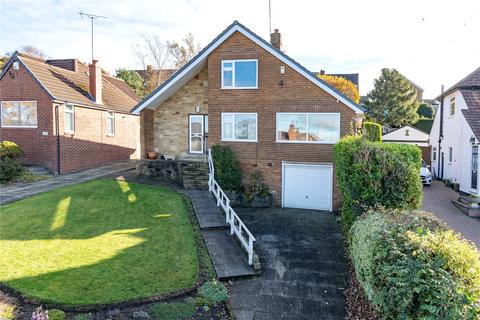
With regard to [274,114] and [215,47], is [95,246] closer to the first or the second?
[274,114]

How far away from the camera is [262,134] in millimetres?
15812

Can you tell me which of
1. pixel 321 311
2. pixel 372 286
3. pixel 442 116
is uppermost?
pixel 442 116

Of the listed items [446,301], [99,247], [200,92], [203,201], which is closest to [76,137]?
[200,92]

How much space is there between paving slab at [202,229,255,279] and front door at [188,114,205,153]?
8094mm

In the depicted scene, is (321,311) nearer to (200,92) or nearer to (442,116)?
(200,92)

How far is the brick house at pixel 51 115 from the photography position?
59.2 ft

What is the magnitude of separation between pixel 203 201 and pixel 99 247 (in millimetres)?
5379

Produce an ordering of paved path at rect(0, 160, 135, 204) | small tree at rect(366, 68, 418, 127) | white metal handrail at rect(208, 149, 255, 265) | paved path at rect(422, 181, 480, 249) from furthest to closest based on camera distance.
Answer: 1. small tree at rect(366, 68, 418, 127)
2. paved path at rect(0, 160, 135, 204)
3. paved path at rect(422, 181, 480, 249)
4. white metal handrail at rect(208, 149, 255, 265)

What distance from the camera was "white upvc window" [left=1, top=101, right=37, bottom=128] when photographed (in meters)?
18.3

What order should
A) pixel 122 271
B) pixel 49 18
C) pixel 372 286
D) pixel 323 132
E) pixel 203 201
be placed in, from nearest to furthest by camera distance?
pixel 372 286
pixel 122 271
pixel 49 18
pixel 203 201
pixel 323 132

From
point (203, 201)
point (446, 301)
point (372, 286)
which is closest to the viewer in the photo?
point (446, 301)

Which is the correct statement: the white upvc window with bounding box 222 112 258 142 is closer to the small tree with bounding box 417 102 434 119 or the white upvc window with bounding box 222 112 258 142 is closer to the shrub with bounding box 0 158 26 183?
the shrub with bounding box 0 158 26 183

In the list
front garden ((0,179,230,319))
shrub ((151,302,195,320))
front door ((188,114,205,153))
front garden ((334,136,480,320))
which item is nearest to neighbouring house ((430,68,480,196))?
front garden ((334,136,480,320))

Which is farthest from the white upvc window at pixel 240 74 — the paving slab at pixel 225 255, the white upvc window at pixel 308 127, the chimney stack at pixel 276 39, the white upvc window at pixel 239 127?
the paving slab at pixel 225 255
